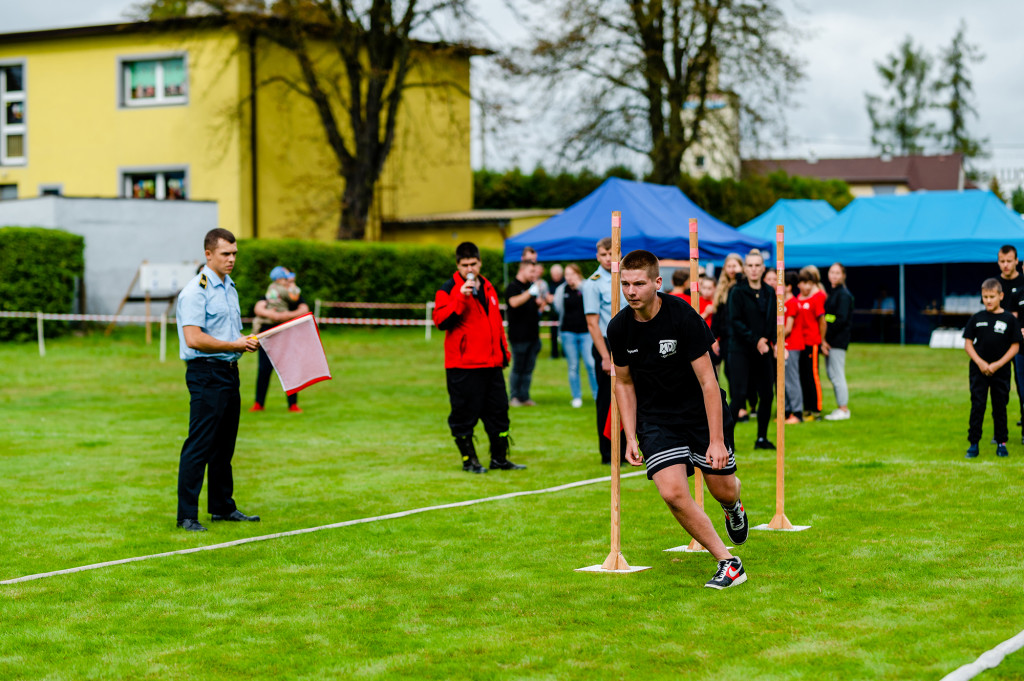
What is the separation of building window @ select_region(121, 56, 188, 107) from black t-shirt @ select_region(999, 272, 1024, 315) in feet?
89.5

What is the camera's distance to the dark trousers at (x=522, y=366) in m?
16.9

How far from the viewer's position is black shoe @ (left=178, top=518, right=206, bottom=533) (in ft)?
27.6

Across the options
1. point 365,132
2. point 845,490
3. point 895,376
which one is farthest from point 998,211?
point 845,490

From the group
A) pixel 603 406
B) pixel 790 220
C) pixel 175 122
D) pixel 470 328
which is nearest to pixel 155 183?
pixel 175 122

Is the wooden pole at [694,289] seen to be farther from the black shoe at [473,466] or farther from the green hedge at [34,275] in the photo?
the green hedge at [34,275]

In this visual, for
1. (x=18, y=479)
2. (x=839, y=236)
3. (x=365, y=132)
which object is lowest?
(x=18, y=479)

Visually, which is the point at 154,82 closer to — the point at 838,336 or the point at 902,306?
the point at 902,306

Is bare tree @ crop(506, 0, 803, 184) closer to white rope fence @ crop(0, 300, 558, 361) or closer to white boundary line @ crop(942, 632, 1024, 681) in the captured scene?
white rope fence @ crop(0, 300, 558, 361)

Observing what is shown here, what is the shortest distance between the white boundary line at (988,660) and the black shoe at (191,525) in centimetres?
531

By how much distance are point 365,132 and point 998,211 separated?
1702 centimetres

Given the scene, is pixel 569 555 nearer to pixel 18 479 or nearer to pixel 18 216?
pixel 18 479

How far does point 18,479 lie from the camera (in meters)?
10.6

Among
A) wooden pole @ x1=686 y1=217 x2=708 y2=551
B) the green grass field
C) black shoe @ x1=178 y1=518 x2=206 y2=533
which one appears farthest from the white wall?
wooden pole @ x1=686 y1=217 x2=708 y2=551

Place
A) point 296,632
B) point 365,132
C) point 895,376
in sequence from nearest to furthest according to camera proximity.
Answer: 1. point 296,632
2. point 895,376
3. point 365,132
